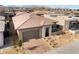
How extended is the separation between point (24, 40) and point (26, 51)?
220 mm

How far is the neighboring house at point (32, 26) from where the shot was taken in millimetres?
3053

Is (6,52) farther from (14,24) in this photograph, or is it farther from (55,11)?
(55,11)

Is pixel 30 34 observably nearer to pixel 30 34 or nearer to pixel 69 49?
pixel 30 34

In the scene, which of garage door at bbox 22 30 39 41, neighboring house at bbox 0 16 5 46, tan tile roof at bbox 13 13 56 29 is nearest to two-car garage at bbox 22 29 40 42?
garage door at bbox 22 30 39 41

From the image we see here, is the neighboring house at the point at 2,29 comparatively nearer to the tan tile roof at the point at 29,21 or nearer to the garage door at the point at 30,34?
the tan tile roof at the point at 29,21

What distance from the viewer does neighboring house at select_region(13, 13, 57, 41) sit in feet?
10.0

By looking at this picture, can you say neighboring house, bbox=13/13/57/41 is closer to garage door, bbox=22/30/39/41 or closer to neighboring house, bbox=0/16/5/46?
garage door, bbox=22/30/39/41

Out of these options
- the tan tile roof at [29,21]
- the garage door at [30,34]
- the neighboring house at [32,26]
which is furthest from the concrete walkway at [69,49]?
the tan tile roof at [29,21]

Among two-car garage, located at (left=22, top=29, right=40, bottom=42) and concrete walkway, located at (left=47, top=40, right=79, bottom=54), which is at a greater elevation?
two-car garage, located at (left=22, top=29, right=40, bottom=42)

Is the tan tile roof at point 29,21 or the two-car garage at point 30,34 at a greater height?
the tan tile roof at point 29,21

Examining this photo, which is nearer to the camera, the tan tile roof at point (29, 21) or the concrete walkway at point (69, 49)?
the tan tile roof at point (29, 21)

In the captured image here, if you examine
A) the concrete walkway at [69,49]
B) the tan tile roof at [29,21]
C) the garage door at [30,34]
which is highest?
the tan tile roof at [29,21]
